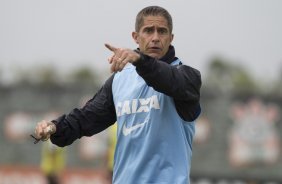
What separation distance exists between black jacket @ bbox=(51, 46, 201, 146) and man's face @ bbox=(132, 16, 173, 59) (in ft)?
0.23

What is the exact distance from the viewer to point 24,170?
2709 centimetres

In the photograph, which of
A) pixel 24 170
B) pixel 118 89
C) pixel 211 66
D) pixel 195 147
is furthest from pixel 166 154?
pixel 211 66

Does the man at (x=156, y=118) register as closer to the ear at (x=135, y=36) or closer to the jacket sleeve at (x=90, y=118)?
the ear at (x=135, y=36)

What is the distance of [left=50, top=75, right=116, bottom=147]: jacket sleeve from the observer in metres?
6.41

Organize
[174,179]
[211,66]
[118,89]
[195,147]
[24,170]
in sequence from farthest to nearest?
[211,66], [195,147], [24,170], [118,89], [174,179]

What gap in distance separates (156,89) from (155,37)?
1.45 feet

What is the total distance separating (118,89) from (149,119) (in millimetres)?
466

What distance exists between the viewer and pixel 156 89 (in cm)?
566

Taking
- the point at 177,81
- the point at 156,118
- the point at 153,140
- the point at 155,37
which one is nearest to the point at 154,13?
the point at 155,37

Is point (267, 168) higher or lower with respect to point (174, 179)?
lower

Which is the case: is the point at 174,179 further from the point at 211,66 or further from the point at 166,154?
the point at 211,66

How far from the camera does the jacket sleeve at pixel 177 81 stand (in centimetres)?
554

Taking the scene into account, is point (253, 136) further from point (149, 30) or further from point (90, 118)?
point (149, 30)

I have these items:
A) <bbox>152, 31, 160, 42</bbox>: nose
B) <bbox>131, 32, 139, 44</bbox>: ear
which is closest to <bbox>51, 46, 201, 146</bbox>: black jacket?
<bbox>152, 31, 160, 42</bbox>: nose
